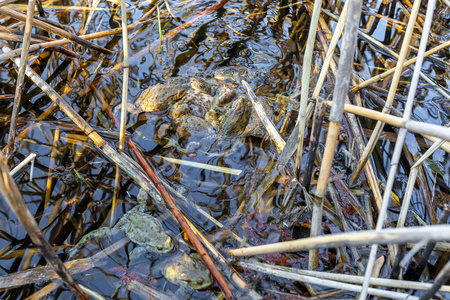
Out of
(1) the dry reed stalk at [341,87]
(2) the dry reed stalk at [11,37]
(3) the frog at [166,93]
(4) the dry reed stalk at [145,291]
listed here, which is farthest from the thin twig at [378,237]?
(2) the dry reed stalk at [11,37]

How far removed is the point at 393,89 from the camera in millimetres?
2348

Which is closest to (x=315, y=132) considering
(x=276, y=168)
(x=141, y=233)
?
(x=276, y=168)

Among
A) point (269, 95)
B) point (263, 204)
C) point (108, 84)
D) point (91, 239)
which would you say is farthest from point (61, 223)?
point (269, 95)

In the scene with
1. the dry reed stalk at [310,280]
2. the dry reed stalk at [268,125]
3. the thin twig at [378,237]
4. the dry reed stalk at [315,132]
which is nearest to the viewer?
the thin twig at [378,237]

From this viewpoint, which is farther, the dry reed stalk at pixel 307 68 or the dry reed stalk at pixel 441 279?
the dry reed stalk at pixel 307 68

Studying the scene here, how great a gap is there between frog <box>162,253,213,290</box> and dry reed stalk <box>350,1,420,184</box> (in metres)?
1.53

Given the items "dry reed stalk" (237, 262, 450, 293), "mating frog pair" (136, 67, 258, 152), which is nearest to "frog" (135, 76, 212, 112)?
"mating frog pair" (136, 67, 258, 152)

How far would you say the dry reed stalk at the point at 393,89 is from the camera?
2.22 meters

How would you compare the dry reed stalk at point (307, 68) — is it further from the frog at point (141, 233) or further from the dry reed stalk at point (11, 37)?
the dry reed stalk at point (11, 37)

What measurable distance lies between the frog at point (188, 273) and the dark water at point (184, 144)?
5 centimetres

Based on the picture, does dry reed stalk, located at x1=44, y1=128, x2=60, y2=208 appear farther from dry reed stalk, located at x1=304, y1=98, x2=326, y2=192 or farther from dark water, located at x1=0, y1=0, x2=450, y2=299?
dry reed stalk, located at x1=304, y1=98, x2=326, y2=192

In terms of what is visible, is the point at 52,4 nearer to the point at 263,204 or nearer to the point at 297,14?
the point at 297,14

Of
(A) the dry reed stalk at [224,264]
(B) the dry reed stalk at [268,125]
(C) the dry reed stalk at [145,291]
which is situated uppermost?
(B) the dry reed stalk at [268,125]

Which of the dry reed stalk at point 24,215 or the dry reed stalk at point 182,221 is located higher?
the dry reed stalk at point 24,215
